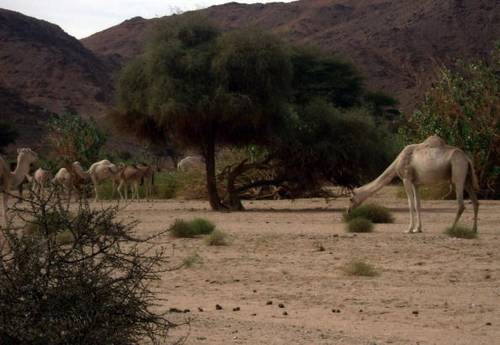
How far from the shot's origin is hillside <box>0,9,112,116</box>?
88.6m

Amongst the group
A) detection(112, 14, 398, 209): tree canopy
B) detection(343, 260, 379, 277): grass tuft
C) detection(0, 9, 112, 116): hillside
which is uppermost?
detection(0, 9, 112, 116): hillside

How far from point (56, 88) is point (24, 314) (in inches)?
3427

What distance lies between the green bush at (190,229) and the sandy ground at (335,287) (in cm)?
34

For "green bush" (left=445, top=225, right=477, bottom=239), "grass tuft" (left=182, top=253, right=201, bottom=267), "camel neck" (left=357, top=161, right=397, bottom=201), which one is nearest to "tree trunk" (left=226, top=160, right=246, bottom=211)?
"camel neck" (left=357, top=161, right=397, bottom=201)

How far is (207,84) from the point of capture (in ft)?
87.4

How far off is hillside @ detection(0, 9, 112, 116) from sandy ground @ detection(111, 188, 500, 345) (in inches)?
2684

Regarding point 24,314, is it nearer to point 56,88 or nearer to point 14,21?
point 56,88

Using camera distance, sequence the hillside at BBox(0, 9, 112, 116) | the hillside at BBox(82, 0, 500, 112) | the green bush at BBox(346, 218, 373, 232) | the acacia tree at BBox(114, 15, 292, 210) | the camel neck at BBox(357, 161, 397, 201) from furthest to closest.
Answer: the hillside at BBox(82, 0, 500, 112)
the hillside at BBox(0, 9, 112, 116)
the acacia tree at BBox(114, 15, 292, 210)
the camel neck at BBox(357, 161, 397, 201)
the green bush at BBox(346, 218, 373, 232)

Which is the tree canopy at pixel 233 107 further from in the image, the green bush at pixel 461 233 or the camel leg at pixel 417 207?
the green bush at pixel 461 233

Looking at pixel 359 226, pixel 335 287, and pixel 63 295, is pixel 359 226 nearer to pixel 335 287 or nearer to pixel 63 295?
pixel 335 287

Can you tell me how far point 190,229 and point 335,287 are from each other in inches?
278

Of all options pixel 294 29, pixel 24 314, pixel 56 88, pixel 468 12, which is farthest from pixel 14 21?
pixel 24 314

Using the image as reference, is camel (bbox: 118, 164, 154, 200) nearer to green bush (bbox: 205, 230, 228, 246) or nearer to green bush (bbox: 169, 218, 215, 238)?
green bush (bbox: 169, 218, 215, 238)

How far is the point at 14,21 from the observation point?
100000 mm
